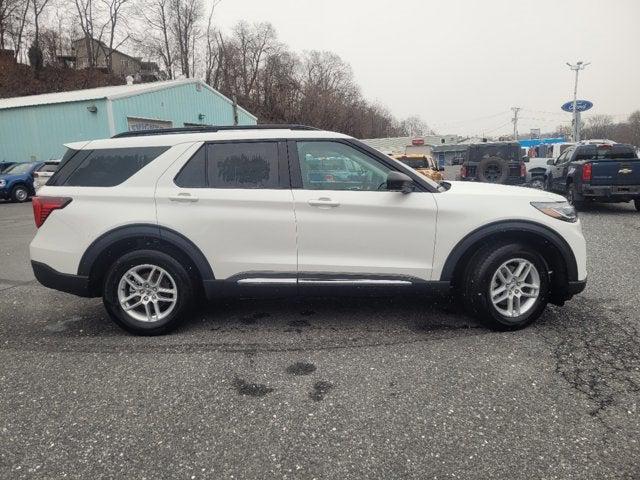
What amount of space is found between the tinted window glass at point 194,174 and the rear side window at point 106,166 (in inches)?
10.3

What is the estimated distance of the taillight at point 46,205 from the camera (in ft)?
13.0

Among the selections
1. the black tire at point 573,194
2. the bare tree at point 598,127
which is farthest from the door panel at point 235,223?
the bare tree at point 598,127

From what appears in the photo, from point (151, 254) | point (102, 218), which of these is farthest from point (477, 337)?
point (102, 218)

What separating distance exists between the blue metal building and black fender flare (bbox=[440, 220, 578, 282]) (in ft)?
60.8

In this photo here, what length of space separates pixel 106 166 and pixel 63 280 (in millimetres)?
1043

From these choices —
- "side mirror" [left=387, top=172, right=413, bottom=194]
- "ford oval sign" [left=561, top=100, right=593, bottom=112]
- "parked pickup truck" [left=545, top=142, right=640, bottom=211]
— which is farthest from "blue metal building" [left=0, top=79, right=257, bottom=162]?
"ford oval sign" [left=561, top=100, right=593, bottom=112]

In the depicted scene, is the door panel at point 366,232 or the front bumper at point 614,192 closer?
the door panel at point 366,232

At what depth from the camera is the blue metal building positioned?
19.3 m

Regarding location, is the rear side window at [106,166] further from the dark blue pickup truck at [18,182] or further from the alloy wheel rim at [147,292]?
the dark blue pickup truck at [18,182]

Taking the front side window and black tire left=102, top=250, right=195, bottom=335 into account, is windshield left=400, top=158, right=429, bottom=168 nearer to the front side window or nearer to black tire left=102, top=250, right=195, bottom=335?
the front side window

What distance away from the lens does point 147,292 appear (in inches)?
158

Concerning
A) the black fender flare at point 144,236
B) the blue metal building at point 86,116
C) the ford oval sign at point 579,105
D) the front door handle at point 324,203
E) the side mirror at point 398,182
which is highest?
the ford oval sign at point 579,105

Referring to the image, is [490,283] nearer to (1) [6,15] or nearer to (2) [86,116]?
(2) [86,116]

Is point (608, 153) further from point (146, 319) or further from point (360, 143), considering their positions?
point (146, 319)
